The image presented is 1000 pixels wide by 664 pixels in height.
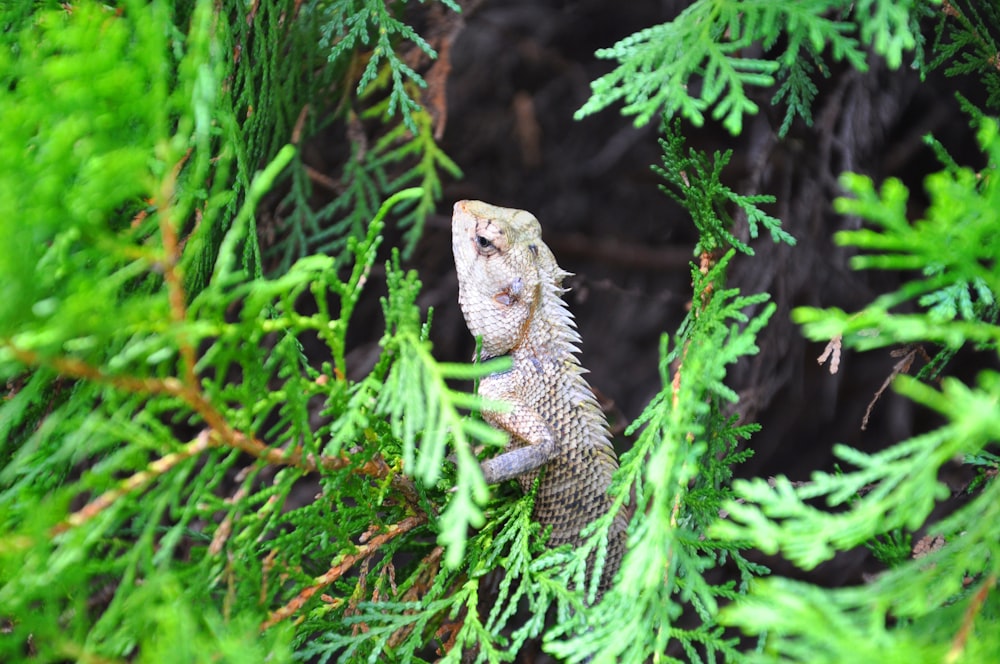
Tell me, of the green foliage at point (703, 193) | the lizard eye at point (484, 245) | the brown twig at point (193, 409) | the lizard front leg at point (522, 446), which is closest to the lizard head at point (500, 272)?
the lizard eye at point (484, 245)

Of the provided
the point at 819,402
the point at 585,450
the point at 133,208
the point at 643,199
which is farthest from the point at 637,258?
the point at 133,208

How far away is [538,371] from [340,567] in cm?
86

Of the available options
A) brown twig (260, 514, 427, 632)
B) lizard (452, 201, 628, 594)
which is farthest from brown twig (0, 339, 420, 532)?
lizard (452, 201, 628, 594)

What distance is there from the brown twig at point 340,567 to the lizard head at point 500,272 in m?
0.71

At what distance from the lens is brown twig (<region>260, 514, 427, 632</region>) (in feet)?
4.37

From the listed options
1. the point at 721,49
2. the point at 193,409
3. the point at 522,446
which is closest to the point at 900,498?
the point at 721,49

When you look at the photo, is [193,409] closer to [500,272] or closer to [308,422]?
[308,422]

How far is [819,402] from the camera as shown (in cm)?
331

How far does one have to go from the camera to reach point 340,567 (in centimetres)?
148

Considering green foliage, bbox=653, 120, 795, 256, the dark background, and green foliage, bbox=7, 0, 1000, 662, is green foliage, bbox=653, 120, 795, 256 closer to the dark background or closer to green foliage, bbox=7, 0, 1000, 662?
green foliage, bbox=7, 0, 1000, 662

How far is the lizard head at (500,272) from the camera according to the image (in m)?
2.18

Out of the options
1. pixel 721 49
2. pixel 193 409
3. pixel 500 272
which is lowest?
pixel 500 272

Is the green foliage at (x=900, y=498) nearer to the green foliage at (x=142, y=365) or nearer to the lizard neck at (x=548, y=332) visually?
the green foliage at (x=142, y=365)

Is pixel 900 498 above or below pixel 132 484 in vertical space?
above
